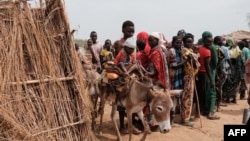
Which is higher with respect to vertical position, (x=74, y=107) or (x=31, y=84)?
(x=31, y=84)

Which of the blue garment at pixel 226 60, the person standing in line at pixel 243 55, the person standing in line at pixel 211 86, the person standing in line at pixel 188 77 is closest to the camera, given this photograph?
the person standing in line at pixel 188 77

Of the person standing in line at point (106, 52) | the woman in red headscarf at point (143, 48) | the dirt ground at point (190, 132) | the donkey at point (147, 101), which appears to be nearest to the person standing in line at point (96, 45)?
the person standing in line at point (106, 52)

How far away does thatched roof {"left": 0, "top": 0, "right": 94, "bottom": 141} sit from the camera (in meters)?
5.19

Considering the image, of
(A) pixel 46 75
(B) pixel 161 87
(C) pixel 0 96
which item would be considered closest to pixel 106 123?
(B) pixel 161 87

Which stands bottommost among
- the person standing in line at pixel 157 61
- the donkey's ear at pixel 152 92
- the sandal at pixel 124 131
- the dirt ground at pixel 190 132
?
the dirt ground at pixel 190 132

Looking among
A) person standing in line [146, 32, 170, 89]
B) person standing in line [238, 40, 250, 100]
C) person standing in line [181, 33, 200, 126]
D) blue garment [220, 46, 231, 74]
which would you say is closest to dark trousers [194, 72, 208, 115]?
person standing in line [181, 33, 200, 126]

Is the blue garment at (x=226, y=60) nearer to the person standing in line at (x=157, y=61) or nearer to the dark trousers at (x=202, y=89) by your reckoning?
the dark trousers at (x=202, y=89)

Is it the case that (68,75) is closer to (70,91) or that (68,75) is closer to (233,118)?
(70,91)

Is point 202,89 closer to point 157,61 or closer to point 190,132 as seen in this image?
point 190,132

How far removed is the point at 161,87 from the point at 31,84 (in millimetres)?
2255

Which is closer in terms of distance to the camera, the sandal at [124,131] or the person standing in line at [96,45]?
the sandal at [124,131]

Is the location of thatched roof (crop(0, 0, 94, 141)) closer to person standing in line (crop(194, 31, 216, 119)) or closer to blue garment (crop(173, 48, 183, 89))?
blue garment (crop(173, 48, 183, 89))

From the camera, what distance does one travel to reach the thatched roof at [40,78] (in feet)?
17.0

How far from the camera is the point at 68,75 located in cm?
595
